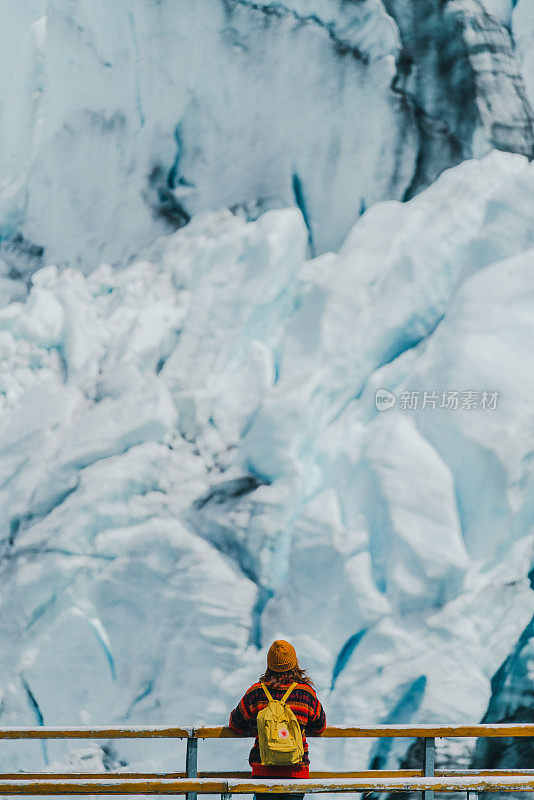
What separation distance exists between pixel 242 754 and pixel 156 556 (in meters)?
0.78

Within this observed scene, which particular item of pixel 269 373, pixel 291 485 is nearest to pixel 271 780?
pixel 291 485

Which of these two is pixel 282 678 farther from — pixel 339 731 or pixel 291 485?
pixel 291 485

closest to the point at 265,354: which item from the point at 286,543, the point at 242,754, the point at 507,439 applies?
the point at 286,543

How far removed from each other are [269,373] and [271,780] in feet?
7.11

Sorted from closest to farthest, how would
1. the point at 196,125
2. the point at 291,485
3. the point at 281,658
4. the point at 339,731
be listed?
the point at 281,658
the point at 339,731
the point at 291,485
the point at 196,125

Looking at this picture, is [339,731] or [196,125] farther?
[196,125]

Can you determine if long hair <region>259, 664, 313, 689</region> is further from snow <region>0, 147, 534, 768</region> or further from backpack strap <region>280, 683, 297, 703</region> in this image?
snow <region>0, 147, 534, 768</region>

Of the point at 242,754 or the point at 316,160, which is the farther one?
the point at 316,160

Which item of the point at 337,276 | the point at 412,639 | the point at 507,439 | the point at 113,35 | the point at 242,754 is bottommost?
the point at 242,754

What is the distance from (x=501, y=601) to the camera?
3.09 metres

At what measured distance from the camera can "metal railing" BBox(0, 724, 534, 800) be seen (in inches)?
63.0

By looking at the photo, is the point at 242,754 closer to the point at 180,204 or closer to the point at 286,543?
the point at 286,543

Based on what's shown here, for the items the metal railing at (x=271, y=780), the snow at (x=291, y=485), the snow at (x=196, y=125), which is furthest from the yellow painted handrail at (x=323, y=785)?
the snow at (x=196, y=125)

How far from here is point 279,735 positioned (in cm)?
162
